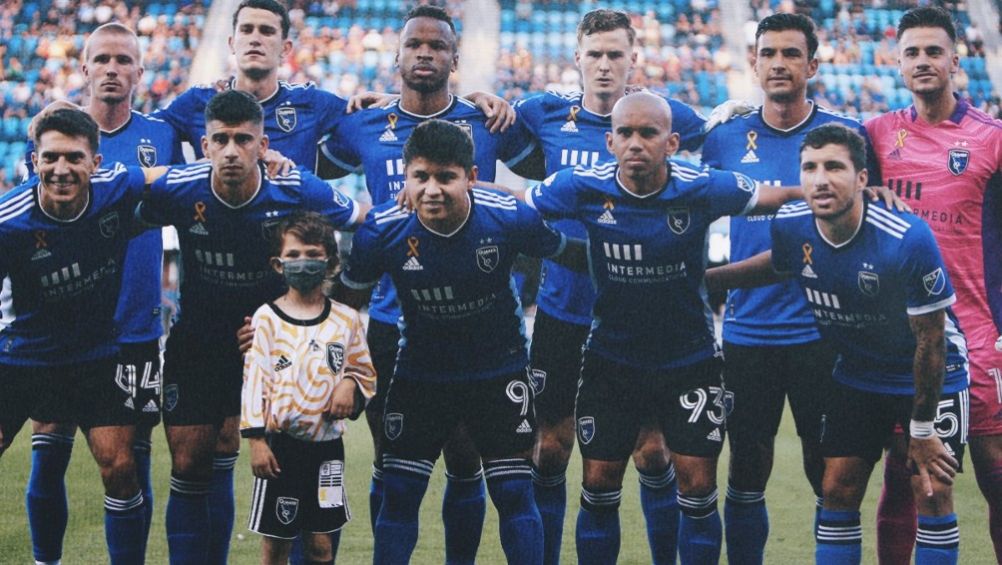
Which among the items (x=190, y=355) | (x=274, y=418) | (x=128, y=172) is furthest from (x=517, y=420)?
(x=128, y=172)

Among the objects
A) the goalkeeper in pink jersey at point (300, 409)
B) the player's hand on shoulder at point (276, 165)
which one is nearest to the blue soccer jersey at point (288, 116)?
the player's hand on shoulder at point (276, 165)

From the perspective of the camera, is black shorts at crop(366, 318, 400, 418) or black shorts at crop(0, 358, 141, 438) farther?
black shorts at crop(366, 318, 400, 418)

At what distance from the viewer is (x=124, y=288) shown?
5.89 m

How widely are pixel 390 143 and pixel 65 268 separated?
1.65 meters

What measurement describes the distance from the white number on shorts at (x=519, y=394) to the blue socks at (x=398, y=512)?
44 centimetres

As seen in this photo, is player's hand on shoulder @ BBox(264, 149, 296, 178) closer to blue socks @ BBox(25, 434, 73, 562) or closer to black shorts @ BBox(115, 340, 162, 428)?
black shorts @ BBox(115, 340, 162, 428)

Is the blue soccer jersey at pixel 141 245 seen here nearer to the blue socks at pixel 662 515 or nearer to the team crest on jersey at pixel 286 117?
the team crest on jersey at pixel 286 117

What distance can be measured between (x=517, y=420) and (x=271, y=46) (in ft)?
7.55

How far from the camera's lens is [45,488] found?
5484 millimetres

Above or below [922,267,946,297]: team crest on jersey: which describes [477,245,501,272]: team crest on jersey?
above

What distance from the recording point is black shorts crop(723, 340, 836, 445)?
17.7 ft

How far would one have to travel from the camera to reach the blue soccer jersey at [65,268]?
4.92 meters

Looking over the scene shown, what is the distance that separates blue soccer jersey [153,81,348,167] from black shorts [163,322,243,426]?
1.07 meters

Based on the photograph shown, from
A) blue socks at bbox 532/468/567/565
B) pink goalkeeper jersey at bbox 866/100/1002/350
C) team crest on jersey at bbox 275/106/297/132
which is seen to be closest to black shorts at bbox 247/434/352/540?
blue socks at bbox 532/468/567/565
